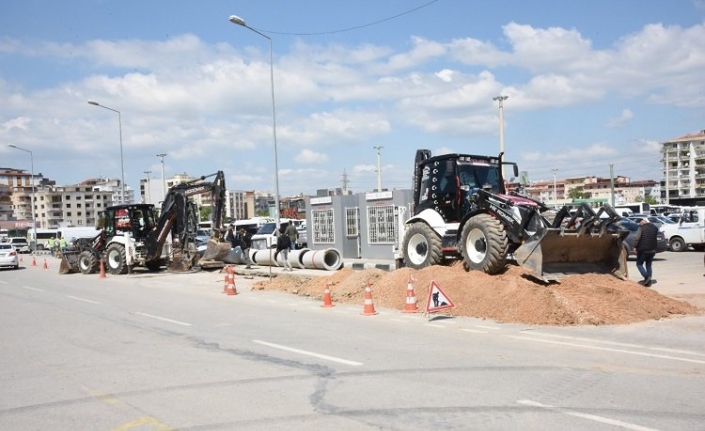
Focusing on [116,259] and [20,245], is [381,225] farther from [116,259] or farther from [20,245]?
[20,245]

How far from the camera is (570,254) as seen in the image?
13.3 meters

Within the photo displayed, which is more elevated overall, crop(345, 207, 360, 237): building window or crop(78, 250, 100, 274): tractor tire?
crop(345, 207, 360, 237): building window

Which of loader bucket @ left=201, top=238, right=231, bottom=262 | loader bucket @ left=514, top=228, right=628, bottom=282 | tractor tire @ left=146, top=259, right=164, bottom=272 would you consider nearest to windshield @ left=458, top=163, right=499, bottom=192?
loader bucket @ left=514, top=228, right=628, bottom=282

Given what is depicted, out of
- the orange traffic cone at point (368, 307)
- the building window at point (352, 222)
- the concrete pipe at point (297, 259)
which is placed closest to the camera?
the orange traffic cone at point (368, 307)

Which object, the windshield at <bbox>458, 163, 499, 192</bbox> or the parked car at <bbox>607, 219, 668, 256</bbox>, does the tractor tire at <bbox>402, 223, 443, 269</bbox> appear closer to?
the windshield at <bbox>458, 163, 499, 192</bbox>

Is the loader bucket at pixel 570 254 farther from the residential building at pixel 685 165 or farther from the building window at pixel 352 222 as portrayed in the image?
the residential building at pixel 685 165

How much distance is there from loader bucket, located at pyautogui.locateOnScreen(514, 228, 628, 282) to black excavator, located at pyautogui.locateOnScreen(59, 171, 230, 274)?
1528 cm

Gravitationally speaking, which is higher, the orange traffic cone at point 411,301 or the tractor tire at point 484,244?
the tractor tire at point 484,244

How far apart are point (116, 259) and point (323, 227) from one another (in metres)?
10.3

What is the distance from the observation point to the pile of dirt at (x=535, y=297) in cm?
1105

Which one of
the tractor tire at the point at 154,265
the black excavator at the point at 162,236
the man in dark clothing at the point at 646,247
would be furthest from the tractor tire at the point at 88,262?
the man in dark clothing at the point at 646,247

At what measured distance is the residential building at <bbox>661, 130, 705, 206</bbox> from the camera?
481ft

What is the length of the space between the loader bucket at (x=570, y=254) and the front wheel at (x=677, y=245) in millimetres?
15999

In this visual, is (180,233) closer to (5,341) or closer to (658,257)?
(5,341)
